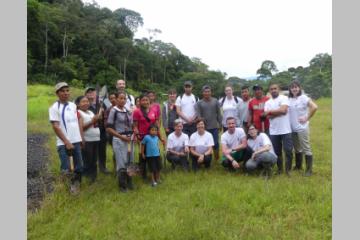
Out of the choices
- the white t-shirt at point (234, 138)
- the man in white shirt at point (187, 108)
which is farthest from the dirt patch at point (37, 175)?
the white t-shirt at point (234, 138)

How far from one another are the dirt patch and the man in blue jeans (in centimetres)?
71

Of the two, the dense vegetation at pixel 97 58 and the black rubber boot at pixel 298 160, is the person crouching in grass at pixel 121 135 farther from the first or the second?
the dense vegetation at pixel 97 58

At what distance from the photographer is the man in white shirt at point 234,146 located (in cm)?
732

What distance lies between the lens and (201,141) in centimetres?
753

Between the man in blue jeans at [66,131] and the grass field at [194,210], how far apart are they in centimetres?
39

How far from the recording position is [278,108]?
6949 millimetres

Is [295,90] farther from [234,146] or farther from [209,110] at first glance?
[209,110]

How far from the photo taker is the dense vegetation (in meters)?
52.0

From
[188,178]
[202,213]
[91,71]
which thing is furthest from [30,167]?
[91,71]

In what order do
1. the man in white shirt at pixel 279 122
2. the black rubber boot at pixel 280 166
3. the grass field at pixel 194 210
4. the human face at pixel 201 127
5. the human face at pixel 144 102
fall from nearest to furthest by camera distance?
the grass field at pixel 194 210, the human face at pixel 144 102, the man in white shirt at pixel 279 122, the black rubber boot at pixel 280 166, the human face at pixel 201 127

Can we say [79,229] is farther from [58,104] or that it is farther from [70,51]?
[70,51]

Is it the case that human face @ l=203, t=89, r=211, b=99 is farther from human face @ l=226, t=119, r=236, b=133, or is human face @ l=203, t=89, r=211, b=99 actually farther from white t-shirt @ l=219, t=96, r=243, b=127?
human face @ l=226, t=119, r=236, b=133

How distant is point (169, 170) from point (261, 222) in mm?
3241

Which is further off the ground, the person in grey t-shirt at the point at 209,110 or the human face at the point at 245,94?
the human face at the point at 245,94
